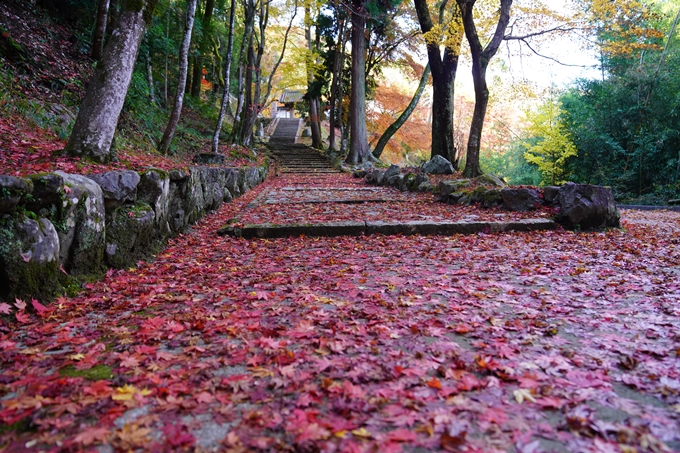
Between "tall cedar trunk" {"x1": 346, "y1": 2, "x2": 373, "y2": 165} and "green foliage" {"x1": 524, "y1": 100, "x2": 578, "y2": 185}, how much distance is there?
9838 millimetres

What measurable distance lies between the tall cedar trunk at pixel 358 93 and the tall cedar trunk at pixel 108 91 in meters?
12.8

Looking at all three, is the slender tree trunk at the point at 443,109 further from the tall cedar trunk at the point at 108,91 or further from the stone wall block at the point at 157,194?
the stone wall block at the point at 157,194

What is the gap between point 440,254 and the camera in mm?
4766

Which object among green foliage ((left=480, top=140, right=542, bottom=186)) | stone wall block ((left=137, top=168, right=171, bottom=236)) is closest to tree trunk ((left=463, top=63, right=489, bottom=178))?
stone wall block ((left=137, top=168, right=171, bottom=236))

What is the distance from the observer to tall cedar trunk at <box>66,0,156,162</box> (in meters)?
4.60

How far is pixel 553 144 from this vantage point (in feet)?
65.1

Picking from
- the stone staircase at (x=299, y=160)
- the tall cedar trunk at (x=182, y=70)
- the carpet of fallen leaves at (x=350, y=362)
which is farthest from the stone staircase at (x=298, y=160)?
the carpet of fallen leaves at (x=350, y=362)

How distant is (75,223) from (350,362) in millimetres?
2559

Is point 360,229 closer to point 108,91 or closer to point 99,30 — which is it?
point 108,91

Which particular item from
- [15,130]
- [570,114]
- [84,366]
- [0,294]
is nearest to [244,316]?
[84,366]

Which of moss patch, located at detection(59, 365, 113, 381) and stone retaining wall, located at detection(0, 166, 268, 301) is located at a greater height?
stone retaining wall, located at detection(0, 166, 268, 301)

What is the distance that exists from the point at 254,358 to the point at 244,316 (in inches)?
26.6

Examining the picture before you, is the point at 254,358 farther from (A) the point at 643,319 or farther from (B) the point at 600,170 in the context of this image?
(B) the point at 600,170

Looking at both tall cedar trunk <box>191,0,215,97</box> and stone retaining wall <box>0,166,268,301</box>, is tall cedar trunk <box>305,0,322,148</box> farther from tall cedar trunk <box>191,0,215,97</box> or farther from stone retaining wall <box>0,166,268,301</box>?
stone retaining wall <box>0,166,268,301</box>
